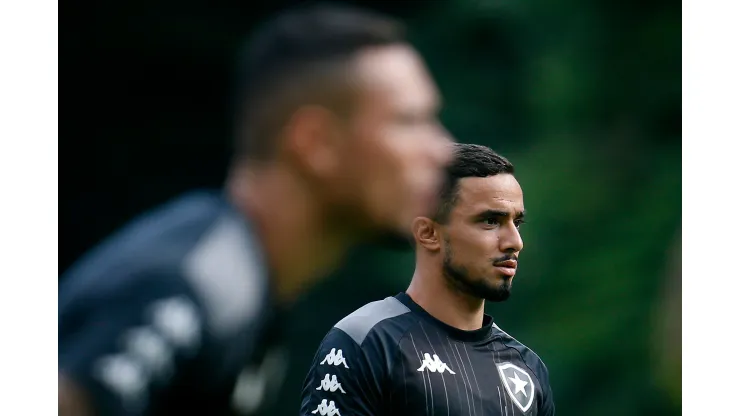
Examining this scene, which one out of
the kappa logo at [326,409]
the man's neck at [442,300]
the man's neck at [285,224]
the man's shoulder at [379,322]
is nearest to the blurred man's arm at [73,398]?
the man's neck at [285,224]

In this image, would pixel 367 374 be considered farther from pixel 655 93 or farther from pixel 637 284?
pixel 655 93

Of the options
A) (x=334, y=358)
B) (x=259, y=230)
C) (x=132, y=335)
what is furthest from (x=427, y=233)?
(x=132, y=335)

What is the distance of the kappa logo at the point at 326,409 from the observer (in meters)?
2.47

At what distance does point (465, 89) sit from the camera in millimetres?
3344

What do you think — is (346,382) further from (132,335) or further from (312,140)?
(132,335)

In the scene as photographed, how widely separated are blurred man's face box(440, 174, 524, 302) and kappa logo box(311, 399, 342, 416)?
46cm

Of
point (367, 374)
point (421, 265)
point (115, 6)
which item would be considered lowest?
point (367, 374)

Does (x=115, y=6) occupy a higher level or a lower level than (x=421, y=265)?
higher

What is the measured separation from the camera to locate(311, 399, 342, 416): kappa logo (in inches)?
97.4

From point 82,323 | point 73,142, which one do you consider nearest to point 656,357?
point 73,142

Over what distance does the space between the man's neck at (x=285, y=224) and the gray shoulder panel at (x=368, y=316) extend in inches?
21.9

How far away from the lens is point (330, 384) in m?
2.51

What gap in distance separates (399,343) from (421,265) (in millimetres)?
232

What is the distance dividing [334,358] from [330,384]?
2.7 inches
